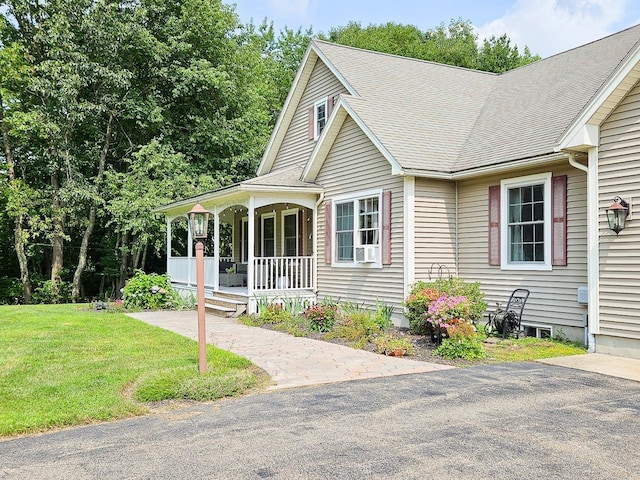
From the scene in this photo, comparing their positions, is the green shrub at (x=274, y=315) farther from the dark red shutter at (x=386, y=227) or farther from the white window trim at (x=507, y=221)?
the white window trim at (x=507, y=221)

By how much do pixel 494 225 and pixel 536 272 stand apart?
50.9 inches

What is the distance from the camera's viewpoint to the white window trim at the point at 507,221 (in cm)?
995

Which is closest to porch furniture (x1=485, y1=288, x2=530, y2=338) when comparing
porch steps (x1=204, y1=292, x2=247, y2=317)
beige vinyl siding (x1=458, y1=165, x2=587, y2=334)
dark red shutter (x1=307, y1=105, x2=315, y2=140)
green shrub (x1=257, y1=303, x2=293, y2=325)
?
beige vinyl siding (x1=458, y1=165, x2=587, y2=334)

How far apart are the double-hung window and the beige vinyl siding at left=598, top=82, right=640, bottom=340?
15.5 ft

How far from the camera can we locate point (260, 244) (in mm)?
18391

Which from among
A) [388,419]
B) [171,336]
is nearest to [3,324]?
[171,336]

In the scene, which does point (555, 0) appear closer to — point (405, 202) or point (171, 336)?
point (405, 202)

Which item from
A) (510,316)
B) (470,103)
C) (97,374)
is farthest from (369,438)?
(470,103)

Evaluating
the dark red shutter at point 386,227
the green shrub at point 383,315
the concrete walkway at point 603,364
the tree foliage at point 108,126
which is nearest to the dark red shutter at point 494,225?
the dark red shutter at point 386,227

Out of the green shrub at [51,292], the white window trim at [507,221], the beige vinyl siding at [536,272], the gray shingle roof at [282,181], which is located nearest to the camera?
the beige vinyl siding at [536,272]

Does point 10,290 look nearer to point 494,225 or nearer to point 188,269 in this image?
point 188,269

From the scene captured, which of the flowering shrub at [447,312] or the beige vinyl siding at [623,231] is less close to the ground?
the beige vinyl siding at [623,231]

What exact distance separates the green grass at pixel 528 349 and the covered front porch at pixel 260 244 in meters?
5.97

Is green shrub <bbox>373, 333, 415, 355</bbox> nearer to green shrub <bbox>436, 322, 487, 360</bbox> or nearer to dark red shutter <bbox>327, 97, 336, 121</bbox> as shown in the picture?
green shrub <bbox>436, 322, 487, 360</bbox>
